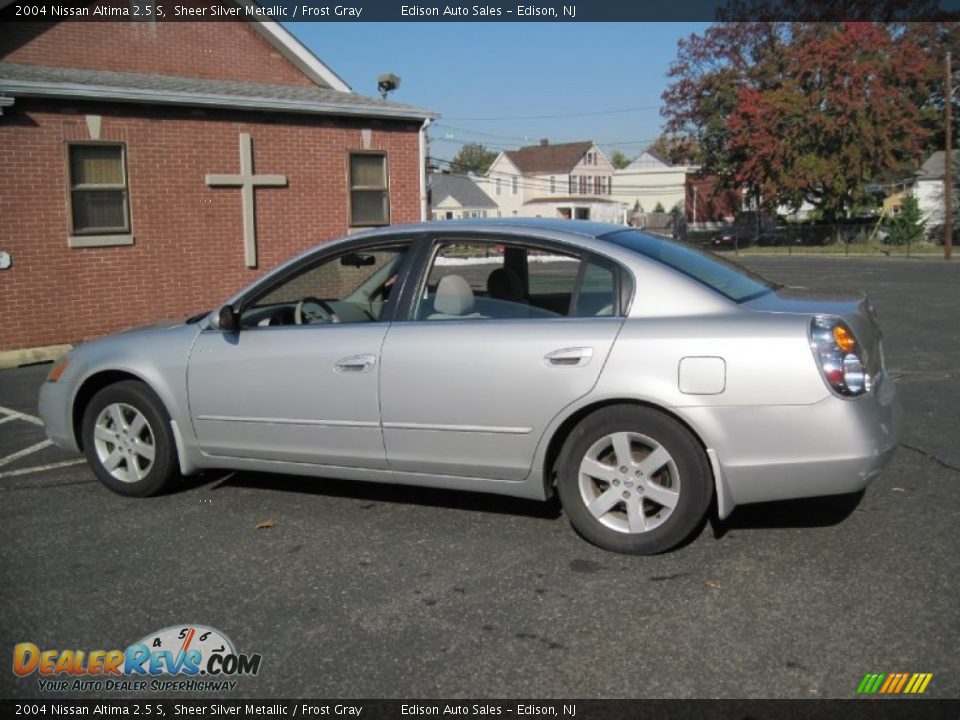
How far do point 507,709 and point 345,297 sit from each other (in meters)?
2.93

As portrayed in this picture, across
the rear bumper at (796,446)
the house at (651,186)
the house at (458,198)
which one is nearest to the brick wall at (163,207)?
the rear bumper at (796,446)

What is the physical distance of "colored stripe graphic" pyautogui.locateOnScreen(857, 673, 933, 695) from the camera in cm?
308

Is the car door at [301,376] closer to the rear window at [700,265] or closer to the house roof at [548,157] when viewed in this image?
the rear window at [700,265]

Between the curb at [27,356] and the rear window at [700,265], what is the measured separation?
8.58 m

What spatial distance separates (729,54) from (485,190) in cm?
3246

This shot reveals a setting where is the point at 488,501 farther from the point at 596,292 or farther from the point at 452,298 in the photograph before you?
the point at 596,292

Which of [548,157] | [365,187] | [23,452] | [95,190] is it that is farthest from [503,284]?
[548,157]

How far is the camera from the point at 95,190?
40.6 feet

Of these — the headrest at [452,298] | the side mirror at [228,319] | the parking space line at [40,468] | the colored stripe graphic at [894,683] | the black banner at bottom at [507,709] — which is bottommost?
the black banner at bottom at [507,709]

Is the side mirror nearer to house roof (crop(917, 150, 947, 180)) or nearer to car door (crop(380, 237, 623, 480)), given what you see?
car door (crop(380, 237, 623, 480))

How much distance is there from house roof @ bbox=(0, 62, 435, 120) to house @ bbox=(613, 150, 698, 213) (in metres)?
62.1

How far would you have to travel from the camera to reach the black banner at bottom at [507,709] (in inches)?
117

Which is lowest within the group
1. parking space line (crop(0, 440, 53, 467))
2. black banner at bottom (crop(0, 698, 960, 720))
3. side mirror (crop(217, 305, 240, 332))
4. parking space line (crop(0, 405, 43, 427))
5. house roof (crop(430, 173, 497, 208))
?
black banner at bottom (crop(0, 698, 960, 720))

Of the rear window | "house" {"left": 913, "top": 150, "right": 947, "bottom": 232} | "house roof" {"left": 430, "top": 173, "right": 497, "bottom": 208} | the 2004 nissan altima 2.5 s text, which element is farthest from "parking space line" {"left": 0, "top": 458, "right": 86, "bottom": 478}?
"house roof" {"left": 430, "top": 173, "right": 497, "bottom": 208}
